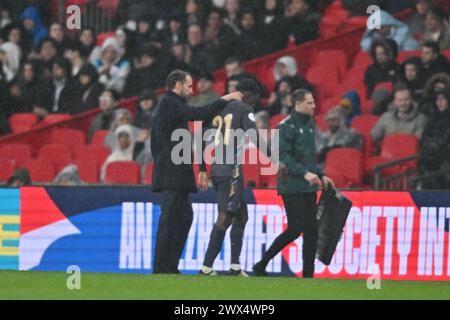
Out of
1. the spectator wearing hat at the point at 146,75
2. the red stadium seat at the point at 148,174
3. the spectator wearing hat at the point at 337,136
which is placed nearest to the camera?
the spectator wearing hat at the point at 337,136

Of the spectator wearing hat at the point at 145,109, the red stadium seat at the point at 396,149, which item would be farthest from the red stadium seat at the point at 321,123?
the spectator wearing hat at the point at 145,109

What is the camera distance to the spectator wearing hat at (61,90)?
1912 cm

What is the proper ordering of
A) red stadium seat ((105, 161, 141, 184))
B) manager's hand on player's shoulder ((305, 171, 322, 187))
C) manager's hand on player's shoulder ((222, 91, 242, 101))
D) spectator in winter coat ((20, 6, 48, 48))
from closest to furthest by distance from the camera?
manager's hand on player's shoulder ((305, 171, 322, 187))
manager's hand on player's shoulder ((222, 91, 242, 101))
red stadium seat ((105, 161, 141, 184))
spectator in winter coat ((20, 6, 48, 48))

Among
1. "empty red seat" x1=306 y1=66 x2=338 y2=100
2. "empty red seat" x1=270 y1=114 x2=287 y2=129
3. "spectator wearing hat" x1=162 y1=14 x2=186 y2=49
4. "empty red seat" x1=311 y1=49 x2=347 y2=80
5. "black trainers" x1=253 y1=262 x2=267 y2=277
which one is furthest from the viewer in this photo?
"spectator wearing hat" x1=162 y1=14 x2=186 y2=49

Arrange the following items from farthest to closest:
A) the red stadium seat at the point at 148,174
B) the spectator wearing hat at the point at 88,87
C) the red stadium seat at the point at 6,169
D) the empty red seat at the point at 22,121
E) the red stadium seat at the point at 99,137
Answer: the empty red seat at the point at 22,121
the spectator wearing hat at the point at 88,87
the red stadium seat at the point at 99,137
the red stadium seat at the point at 6,169
the red stadium seat at the point at 148,174

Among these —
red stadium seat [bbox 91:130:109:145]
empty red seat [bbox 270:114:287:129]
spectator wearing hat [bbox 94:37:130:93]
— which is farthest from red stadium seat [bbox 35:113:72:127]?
empty red seat [bbox 270:114:287:129]

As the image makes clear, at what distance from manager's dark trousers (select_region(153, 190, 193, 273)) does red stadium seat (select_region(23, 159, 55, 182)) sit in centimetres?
584

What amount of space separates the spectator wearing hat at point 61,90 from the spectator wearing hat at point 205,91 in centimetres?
259

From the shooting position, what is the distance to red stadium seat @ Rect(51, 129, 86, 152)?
704 inches

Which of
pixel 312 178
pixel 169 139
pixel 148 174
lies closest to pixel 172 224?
pixel 169 139

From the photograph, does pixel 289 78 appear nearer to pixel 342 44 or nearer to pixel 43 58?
pixel 342 44

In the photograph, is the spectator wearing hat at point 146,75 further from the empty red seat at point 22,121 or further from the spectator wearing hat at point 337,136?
the spectator wearing hat at point 337,136

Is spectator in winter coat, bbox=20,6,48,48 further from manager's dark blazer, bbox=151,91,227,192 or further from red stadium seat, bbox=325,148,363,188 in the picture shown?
manager's dark blazer, bbox=151,91,227,192

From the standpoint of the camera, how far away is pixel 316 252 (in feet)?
40.8
